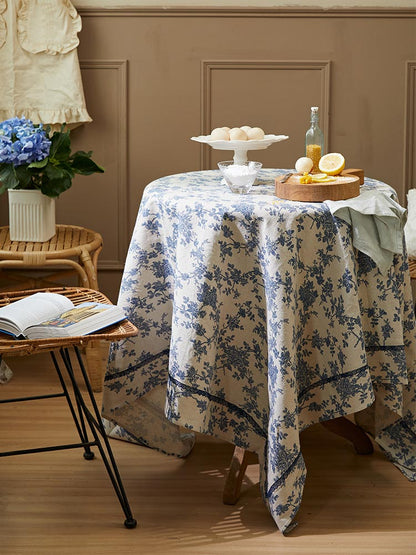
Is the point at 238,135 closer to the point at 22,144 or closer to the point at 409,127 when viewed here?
the point at 22,144

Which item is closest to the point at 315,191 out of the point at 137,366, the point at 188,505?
the point at 137,366

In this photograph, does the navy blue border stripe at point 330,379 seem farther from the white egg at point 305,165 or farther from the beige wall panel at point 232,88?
the beige wall panel at point 232,88

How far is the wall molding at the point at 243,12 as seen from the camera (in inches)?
143

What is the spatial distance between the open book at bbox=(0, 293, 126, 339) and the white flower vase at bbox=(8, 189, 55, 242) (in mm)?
855

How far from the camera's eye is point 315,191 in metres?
2.18

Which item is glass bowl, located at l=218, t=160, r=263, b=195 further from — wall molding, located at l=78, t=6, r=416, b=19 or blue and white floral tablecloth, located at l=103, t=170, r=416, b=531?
wall molding, located at l=78, t=6, r=416, b=19

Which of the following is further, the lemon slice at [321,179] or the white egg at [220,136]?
the white egg at [220,136]

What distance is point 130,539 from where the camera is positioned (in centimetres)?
205

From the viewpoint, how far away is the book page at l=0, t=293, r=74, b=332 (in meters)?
2.04

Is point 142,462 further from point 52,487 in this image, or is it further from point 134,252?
point 134,252

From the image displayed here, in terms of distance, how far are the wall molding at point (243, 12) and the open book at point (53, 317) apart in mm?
1855

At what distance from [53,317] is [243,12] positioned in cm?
207

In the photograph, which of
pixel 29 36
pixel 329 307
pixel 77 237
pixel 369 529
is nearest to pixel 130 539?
pixel 369 529

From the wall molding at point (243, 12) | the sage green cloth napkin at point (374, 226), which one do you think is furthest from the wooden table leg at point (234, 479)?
the wall molding at point (243, 12)
